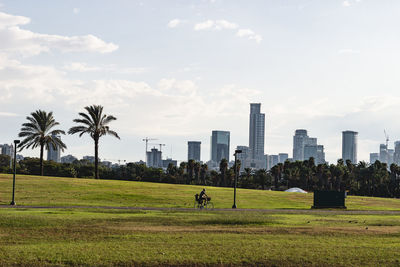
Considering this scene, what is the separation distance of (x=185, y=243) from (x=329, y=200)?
113 ft

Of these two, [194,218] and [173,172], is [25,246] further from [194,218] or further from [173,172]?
[173,172]

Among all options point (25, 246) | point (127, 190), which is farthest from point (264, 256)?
point (127, 190)

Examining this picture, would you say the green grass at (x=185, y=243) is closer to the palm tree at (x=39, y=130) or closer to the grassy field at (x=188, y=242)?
the grassy field at (x=188, y=242)

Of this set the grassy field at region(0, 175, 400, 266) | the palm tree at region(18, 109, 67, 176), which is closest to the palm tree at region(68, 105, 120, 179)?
the palm tree at region(18, 109, 67, 176)

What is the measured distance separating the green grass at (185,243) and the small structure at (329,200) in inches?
879

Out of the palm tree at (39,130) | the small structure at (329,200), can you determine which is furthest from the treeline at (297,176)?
the small structure at (329,200)

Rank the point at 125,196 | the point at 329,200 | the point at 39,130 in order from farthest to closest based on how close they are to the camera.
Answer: the point at 39,130 → the point at 125,196 → the point at 329,200

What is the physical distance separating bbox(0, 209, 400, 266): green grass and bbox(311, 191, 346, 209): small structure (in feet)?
73.2

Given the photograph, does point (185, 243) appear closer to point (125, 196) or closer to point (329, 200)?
point (329, 200)

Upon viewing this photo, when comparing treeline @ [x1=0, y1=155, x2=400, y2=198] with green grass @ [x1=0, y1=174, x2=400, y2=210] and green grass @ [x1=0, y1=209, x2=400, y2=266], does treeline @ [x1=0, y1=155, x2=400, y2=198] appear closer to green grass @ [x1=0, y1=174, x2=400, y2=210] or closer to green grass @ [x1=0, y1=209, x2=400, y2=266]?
green grass @ [x1=0, y1=174, x2=400, y2=210]

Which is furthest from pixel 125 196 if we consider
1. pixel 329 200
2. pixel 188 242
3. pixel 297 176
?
pixel 297 176

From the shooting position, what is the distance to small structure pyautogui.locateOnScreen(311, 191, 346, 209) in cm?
5056

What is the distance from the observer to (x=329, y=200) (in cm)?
5103

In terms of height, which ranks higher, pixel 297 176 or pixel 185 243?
pixel 297 176
